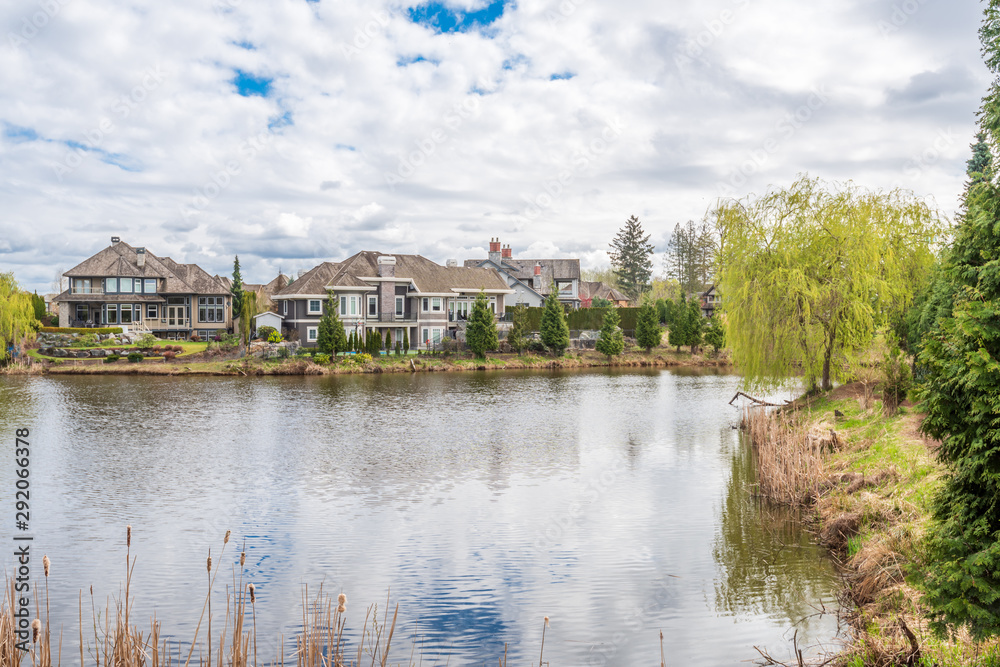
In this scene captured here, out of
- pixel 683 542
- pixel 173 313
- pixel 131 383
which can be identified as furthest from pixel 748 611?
pixel 173 313

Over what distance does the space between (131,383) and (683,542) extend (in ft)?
127

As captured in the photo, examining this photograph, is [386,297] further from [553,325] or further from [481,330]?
[553,325]

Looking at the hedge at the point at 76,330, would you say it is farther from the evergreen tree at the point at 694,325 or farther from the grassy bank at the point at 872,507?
the grassy bank at the point at 872,507

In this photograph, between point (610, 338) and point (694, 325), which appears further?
point (694, 325)

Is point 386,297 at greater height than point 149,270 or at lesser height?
lesser

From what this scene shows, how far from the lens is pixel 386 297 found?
59562 mm

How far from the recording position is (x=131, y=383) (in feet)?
140

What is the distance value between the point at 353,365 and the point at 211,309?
25.9 metres

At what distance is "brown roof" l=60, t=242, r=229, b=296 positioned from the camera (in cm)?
6438

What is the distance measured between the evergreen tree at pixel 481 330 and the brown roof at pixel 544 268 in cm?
2268

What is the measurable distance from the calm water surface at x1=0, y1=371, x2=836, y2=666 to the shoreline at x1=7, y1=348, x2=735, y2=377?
1857 cm

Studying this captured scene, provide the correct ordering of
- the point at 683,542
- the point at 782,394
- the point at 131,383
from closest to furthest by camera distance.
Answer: the point at 683,542 → the point at 782,394 → the point at 131,383

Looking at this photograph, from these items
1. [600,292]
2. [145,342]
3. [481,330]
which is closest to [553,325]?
[481,330]

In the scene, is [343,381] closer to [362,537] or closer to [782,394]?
[782,394]
